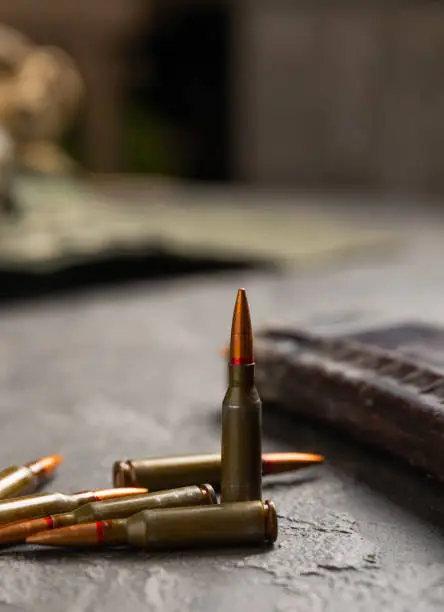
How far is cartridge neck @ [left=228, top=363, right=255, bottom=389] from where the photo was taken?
88cm

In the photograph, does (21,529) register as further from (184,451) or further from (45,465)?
(184,451)

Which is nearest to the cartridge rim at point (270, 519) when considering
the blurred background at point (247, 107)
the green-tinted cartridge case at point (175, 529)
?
the green-tinted cartridge case at point (175, 529)

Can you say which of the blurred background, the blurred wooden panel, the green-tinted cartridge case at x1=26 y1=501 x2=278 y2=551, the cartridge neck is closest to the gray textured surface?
the green-tinted cartridge case at x1=26 y1=501 x2=278 y2=551

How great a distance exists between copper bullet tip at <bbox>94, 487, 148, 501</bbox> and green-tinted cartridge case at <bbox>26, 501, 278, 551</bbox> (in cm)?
6

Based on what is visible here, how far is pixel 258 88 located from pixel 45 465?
5070 millimetres

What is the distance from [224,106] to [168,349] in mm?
4592

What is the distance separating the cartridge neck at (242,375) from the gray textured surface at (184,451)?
150 mm

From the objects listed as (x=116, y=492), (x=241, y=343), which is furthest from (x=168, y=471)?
(x=241, y=343)

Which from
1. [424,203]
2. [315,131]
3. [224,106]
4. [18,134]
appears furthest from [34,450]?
[224,106]

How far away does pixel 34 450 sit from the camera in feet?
3.91

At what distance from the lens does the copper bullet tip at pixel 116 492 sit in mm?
896

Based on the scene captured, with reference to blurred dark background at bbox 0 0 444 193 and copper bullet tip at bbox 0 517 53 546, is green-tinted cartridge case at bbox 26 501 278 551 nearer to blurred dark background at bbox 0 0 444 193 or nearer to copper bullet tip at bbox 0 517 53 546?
copper bullet tip at bbox 0 517 53 546

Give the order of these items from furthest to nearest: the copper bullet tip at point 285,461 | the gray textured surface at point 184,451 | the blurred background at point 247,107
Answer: the blurred background at point 247,107 < the copper bullet tip at point 285,461 < the gray textured surface at point 184,451

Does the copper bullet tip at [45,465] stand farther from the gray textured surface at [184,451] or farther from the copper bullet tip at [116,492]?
the copper bullet tip at [116,492]
